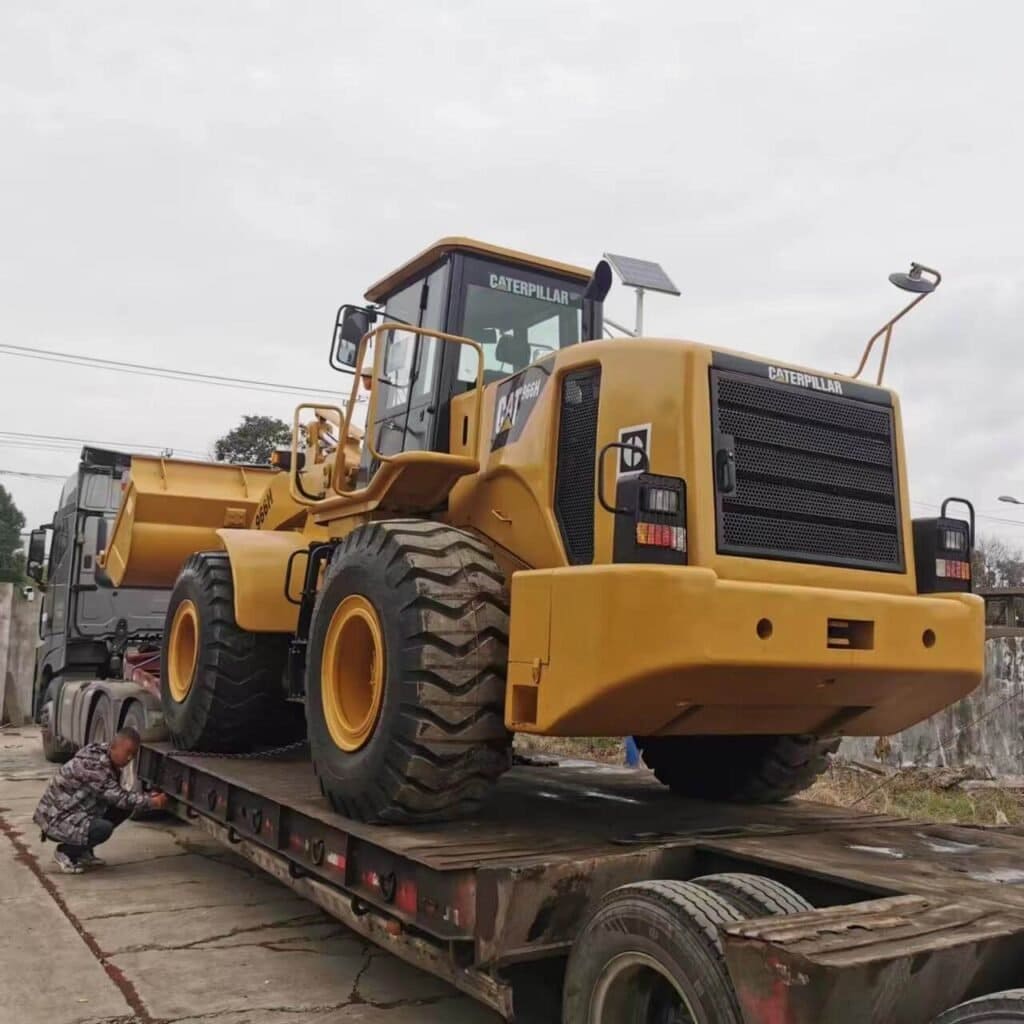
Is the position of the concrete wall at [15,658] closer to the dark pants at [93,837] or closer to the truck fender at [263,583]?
the dark pants at [93,837]

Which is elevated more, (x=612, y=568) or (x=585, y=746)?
(x=612, y=568)

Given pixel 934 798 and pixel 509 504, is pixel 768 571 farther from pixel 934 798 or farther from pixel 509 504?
pixel 934 798

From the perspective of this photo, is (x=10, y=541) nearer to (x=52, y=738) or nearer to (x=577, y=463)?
(x=52, y=738)

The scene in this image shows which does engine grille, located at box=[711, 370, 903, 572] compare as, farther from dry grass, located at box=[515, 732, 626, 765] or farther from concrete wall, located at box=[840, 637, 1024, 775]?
dry grass, located at box=[515, 732, 626, 765]

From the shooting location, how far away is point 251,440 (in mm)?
34156

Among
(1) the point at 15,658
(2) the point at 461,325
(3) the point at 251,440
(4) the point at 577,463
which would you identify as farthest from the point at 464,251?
(3) the point at 251,440

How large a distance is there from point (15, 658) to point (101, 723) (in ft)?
28.1

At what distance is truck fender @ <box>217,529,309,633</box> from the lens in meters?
6.85

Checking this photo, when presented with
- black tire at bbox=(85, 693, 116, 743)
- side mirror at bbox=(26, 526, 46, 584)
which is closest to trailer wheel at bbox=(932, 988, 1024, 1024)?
black tire at bbox=(85, 693, 116, 743)

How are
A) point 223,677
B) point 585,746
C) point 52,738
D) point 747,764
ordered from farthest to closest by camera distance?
point 52,738 → point 585,746 → point 223,677 → point 747,764

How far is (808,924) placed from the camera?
275 centimetres

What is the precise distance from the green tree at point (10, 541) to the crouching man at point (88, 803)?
51.4m

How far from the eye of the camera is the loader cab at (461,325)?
598cm

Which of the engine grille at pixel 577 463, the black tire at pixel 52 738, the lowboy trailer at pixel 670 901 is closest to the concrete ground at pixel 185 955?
the lowboy trailer at pixel 670 901
